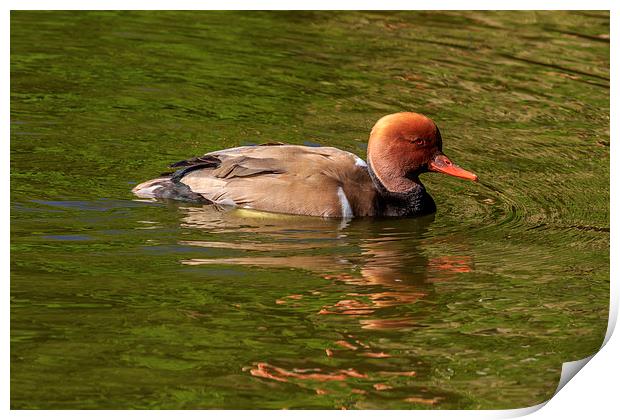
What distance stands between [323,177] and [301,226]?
0.51 m

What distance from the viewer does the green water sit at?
24.6 ft

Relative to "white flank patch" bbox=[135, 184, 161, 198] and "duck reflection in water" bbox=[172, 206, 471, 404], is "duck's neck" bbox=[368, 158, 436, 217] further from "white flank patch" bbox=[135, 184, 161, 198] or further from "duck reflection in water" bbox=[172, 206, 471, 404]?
"white flank patch" bbox=[135, 184, 161, 198]

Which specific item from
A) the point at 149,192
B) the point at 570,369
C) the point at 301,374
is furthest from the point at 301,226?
the point at 570,369

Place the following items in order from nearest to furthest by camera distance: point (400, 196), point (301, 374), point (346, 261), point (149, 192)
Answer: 1. point (301, 374)
2. point (346, 261)
3. point (149, 192)
4. point (400, 196)

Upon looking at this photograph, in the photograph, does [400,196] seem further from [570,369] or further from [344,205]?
[570,369]

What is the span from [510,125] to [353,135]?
173 cm

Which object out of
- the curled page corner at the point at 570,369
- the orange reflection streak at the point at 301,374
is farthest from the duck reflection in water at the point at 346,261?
the curled page corner at the point at 570,369

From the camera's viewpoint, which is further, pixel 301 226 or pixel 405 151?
pixel 405 151

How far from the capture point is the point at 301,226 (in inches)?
410

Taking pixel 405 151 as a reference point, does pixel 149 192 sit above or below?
below

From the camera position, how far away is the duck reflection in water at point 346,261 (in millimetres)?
7762

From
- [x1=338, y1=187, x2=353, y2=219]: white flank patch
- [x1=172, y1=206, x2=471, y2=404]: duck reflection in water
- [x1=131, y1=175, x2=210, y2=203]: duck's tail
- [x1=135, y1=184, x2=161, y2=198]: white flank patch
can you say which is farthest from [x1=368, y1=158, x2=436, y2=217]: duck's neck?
[x1=135, y1=184, x2=161, y2=198]: white flank patch

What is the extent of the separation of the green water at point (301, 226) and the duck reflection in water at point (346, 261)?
0.02 metres

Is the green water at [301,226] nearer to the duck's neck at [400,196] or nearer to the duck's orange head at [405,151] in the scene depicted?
the duck's neck at [400,196]
